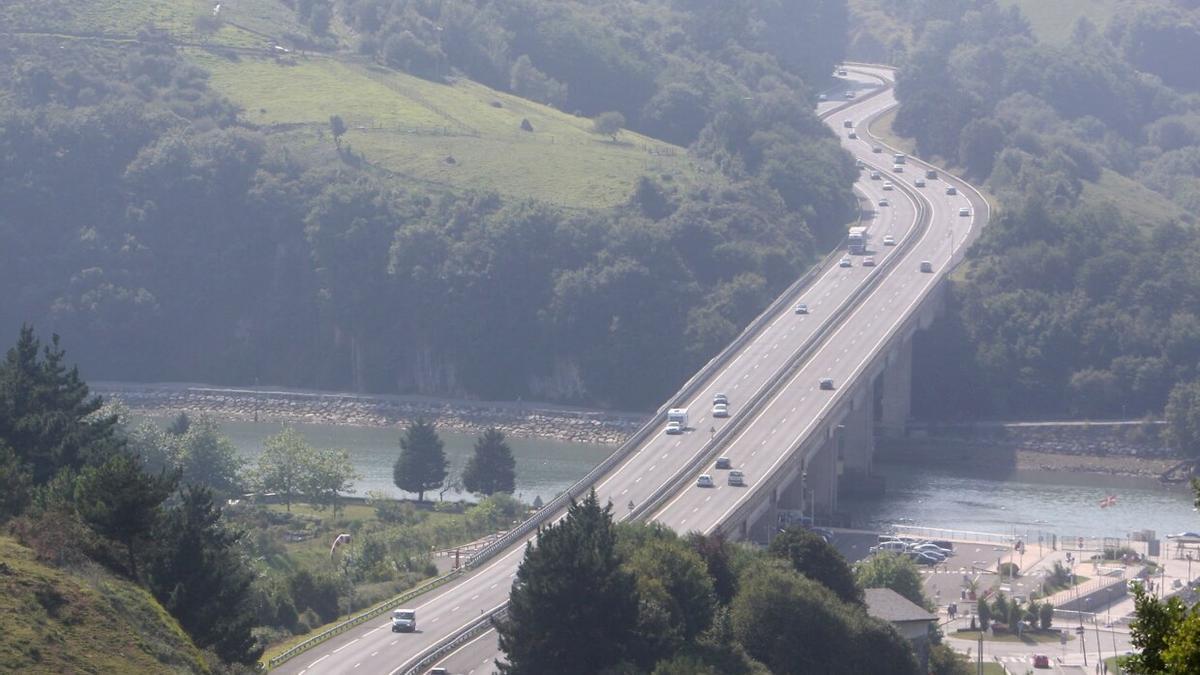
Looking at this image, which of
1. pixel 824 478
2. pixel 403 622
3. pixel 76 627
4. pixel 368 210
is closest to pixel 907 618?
pixel 403 622

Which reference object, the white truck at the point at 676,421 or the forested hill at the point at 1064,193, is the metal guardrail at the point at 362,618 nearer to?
the white truck at the point at 676,421

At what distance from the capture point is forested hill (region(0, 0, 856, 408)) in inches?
4498

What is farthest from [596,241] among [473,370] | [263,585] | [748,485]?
[263,585]

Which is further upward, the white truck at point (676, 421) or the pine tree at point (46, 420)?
the pine tree at point (46, 420)

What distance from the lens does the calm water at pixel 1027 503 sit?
87.4m

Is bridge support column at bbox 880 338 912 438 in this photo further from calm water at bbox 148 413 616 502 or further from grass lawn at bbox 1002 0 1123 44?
grass lawn at bbox 1002 0 1123 44

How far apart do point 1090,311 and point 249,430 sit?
4037cm

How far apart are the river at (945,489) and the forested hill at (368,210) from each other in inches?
333

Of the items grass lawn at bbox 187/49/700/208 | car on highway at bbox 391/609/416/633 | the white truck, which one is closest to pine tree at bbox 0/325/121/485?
car on highway at bbox 391/609/416/633

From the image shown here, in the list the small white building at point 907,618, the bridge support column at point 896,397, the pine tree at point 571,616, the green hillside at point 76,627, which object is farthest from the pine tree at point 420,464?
the green hillside at point 76,627

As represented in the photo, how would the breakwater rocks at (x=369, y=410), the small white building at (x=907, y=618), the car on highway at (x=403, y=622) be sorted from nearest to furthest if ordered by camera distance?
the car on highway at (x=403, y=622) → the small white building at (x=907, y=618) → the breakwater rocks at (x=369, y=410)

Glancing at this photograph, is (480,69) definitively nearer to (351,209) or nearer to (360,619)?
(351,209)

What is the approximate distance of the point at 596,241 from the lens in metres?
Result: 116

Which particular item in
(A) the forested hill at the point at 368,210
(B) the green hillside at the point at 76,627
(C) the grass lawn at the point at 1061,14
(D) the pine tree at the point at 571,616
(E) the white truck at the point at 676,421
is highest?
(C) the grass lawn at the point at 1061,14
